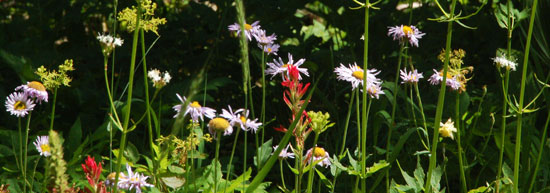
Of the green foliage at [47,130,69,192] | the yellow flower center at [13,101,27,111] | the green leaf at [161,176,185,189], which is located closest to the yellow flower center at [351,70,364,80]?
the green leaf at [161,176,185,189]

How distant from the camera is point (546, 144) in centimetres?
213

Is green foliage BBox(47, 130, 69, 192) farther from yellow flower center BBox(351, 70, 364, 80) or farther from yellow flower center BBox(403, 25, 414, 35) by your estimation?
yellow flower center BBox(403, 25, 414, 35)

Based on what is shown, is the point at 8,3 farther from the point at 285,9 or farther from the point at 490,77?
the point at 490,77

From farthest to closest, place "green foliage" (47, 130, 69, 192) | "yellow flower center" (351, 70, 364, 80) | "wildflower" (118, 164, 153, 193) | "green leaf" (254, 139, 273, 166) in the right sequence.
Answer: "green leaf" (254, 139, 273, 166) → "yellow flower center" (351, 70, 364, 80) → "wildflower" (118, 164, 153, 193) → "green foliage" (47, 130, 69, 192)

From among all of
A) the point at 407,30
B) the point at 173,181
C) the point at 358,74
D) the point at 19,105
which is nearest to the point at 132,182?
the point at 173,181

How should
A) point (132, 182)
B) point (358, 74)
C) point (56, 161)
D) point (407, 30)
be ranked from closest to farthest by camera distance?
1. point (56, 161)
2. point (132, 182)
3. point (358, 74)
4. point (407, 30)

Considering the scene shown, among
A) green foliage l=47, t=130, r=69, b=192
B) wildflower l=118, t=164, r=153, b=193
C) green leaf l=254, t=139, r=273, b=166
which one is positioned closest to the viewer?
green foliage l=47, t=130, r=69, b=192

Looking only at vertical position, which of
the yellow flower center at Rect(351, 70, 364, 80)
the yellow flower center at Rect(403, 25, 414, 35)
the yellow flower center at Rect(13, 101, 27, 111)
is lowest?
the yellow flower center at Rect(13, 101, 27, 111)

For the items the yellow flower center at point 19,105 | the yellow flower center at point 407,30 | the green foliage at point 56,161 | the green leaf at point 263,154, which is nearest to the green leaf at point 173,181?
the green leaf at point 263,154

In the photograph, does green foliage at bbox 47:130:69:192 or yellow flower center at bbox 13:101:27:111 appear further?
yellow flower center at bbox 13:101:27:111

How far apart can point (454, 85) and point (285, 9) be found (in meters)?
1.08

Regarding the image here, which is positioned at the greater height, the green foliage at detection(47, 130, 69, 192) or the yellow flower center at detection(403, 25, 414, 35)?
the yellow flower center at detection(403, 25, 414, 35)

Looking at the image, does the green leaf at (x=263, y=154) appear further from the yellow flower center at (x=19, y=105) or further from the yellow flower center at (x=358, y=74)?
the yellow flower center at (x=19, y=105)

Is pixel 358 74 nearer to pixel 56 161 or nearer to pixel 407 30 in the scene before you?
pixel 407 30
